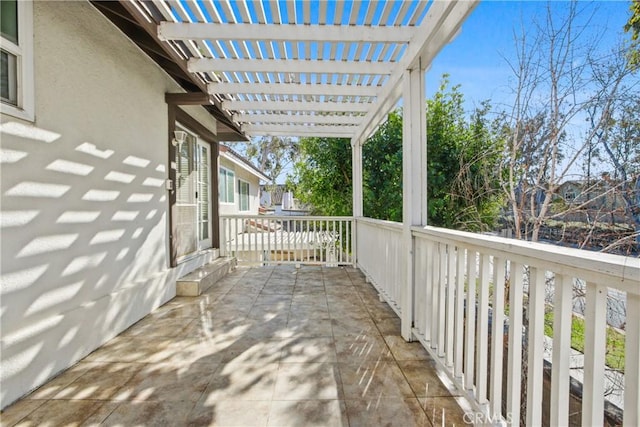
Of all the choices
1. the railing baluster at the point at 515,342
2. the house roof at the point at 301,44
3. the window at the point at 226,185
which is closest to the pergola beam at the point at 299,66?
the house roof at the point at 301,44

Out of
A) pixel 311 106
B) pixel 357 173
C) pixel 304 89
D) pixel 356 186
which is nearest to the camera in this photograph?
pixel 304 89

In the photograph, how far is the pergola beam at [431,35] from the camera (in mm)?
1935

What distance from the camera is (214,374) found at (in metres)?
Result: 2.19

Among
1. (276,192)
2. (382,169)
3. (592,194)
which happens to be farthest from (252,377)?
(276,192)

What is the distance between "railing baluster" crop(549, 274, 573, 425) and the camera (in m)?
1.14

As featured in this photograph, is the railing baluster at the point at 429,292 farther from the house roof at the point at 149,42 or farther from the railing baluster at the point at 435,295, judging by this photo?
the house roof at the point at 149,42

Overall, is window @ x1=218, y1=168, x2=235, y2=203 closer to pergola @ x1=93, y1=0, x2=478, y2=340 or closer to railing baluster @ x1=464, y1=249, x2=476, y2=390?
pergola @ x1=93, y1=0, x2=478, y2=340

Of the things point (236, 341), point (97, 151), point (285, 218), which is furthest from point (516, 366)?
point (285, 218)

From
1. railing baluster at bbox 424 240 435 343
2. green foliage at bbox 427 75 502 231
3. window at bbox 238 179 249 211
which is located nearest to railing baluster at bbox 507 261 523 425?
railing baluster at bbox 424 240 435 343

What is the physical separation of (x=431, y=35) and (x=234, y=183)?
921 centimetres

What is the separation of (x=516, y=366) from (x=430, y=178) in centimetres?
410

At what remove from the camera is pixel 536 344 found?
1273mm

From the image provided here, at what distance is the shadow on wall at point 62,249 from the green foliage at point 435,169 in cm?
371

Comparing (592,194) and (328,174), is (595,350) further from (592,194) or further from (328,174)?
(328,174)
